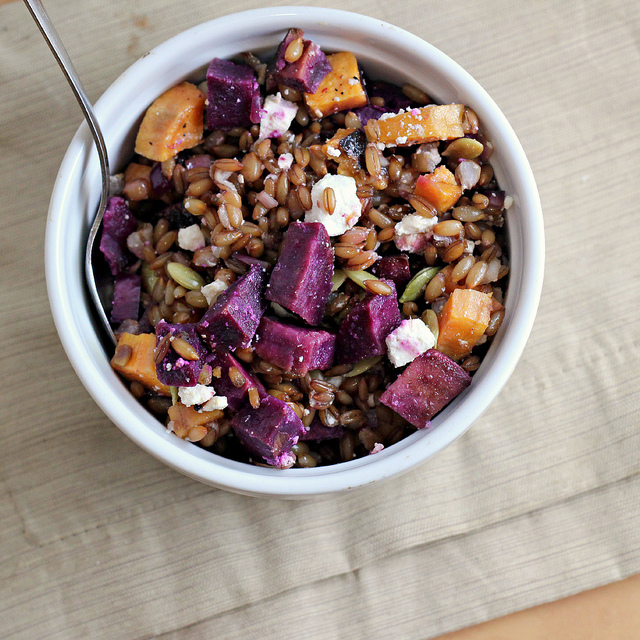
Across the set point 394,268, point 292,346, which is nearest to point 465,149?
point 394,268

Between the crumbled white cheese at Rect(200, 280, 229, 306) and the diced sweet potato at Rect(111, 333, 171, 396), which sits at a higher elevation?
the crumbled white cheese at Rect(200, 280, 229, 306)

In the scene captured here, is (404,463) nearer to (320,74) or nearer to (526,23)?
(320,74)

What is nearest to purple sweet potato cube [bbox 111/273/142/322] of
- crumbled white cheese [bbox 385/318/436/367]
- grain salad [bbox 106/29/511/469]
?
grain salad [bbox 106/29/511/469]

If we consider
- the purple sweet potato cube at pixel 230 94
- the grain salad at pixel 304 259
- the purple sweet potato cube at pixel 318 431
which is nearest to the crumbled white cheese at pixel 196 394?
the grain salad at pixel 304 259

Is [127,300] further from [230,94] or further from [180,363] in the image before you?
[230,94]

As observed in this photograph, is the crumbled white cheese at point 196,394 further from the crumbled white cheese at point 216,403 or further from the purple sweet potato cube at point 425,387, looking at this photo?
A: the purple sweet potato cube at point 425,387

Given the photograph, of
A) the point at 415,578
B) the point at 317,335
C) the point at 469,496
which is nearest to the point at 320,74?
the point at 317,335

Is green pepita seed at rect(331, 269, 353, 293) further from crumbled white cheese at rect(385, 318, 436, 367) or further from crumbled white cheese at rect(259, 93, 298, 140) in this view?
crumbled white cheese at rect(259, 93, 298, 140)
